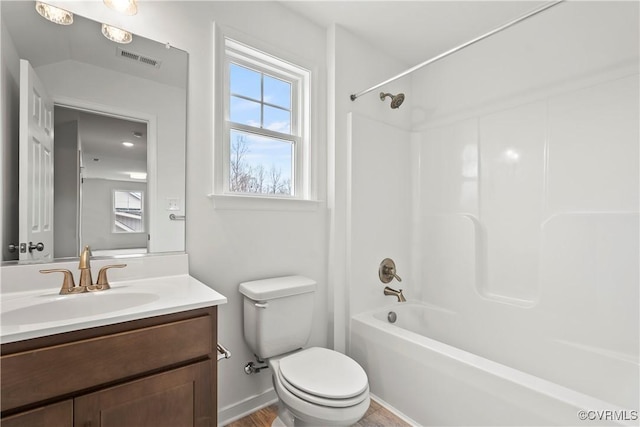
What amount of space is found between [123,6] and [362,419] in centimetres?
245

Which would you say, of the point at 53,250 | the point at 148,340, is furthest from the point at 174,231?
the point at 148,340

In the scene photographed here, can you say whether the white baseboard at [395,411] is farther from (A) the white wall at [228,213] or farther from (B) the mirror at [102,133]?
(B) the mirror at [102,133]

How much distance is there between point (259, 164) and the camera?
199 cm

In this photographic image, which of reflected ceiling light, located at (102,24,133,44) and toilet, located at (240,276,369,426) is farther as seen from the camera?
reflected ceiling light, located at (102,24,133,44)

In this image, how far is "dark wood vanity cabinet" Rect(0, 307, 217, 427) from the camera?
0.82 metres

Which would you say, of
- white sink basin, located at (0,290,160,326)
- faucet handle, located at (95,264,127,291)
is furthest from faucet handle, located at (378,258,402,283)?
faucet handle, located at (95,264,127,291)

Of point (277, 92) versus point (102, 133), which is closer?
point (102, 133)

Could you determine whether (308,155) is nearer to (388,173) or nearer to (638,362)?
(388,173)

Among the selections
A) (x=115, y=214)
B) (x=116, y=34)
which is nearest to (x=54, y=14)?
(x=116, y=34)

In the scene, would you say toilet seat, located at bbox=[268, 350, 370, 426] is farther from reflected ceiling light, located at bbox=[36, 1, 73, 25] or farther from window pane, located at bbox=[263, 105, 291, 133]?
reflected ceiling light, located at bbox=[36, 1, 73, 25]

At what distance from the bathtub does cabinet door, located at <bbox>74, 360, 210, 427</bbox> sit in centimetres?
111

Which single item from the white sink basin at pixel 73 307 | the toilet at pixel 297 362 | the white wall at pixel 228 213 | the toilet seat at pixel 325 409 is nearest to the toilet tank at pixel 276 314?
the toilet at pixel 297 362

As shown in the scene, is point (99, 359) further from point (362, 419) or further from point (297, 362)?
point (362, 419)

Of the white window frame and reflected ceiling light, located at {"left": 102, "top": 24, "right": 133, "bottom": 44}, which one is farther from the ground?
reflected ceiling light, located at {"left": 102, "top": 24, "right": 133, "bottom": 44}
